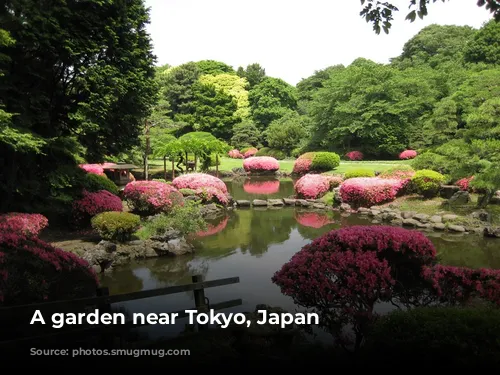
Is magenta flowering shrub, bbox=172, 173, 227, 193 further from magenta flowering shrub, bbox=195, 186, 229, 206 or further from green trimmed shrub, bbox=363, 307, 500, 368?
green trimmed shrub, bbox=363, 307, 500, 368

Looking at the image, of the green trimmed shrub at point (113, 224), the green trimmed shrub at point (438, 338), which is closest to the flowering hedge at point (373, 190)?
the green trimmed shrub at point (113, 224)

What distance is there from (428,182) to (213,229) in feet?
32.1

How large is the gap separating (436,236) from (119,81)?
1157 cm

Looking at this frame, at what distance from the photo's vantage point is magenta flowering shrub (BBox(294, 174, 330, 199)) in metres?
21.3

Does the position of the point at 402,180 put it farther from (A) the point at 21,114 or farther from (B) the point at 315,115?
(B) the point at 315,115

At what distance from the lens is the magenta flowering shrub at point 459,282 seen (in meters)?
5.12

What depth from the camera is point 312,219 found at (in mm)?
17000

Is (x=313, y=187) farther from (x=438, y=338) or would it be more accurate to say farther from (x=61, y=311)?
(x=438, y=338)

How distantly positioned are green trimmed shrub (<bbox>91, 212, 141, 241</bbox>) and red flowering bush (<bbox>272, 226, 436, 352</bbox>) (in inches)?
253

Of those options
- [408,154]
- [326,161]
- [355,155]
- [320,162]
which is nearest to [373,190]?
[326,161]

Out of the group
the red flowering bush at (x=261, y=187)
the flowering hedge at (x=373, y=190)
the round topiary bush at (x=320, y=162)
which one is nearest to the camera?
the flowering hedge at (x=373, y=190)

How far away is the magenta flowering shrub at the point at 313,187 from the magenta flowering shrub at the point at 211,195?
4.51m

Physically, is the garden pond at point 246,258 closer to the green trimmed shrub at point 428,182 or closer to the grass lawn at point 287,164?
the green trimmed shrub at point 428,182

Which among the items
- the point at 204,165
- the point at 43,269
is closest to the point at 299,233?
the point at 43,269
